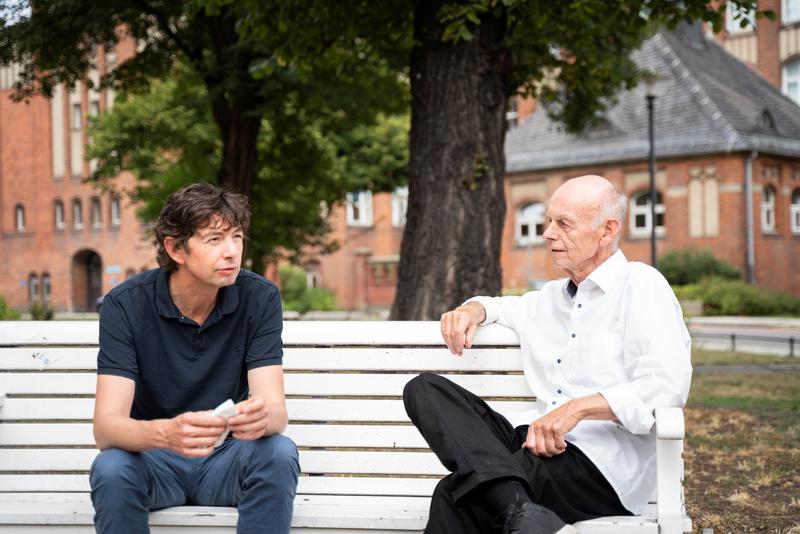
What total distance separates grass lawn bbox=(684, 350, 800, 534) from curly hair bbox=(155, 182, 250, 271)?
2.75 meters

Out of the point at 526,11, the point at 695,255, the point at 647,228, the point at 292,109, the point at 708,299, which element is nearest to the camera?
the point at 526,11

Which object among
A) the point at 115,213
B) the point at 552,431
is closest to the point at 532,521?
the point at 552,431

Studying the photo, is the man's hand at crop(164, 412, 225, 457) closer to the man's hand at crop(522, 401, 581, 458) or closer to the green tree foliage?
the man's hand at crop(522, 401, 581, 458)

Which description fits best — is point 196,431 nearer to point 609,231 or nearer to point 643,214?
point 609,231

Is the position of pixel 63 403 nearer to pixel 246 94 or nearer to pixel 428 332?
pixel 428 332

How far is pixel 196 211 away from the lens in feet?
10.6

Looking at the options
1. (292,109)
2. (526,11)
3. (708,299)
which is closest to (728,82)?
(708,299)

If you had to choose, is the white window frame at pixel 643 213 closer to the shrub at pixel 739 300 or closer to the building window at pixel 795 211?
the building window at pixel 795 211

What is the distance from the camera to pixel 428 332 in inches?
152

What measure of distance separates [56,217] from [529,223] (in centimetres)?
2173

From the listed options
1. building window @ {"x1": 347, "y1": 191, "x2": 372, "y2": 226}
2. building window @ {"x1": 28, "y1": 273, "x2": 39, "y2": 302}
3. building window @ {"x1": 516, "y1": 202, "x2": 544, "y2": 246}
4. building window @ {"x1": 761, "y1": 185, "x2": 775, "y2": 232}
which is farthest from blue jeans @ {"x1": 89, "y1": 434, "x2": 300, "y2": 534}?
building window @ {"x1": 28, "y1": 273, "x2": 39, "y2": 302}

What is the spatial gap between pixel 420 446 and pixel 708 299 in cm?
2539

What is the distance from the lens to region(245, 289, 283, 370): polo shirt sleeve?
131 inches

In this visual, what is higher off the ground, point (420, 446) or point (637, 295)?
point (637, 295)
